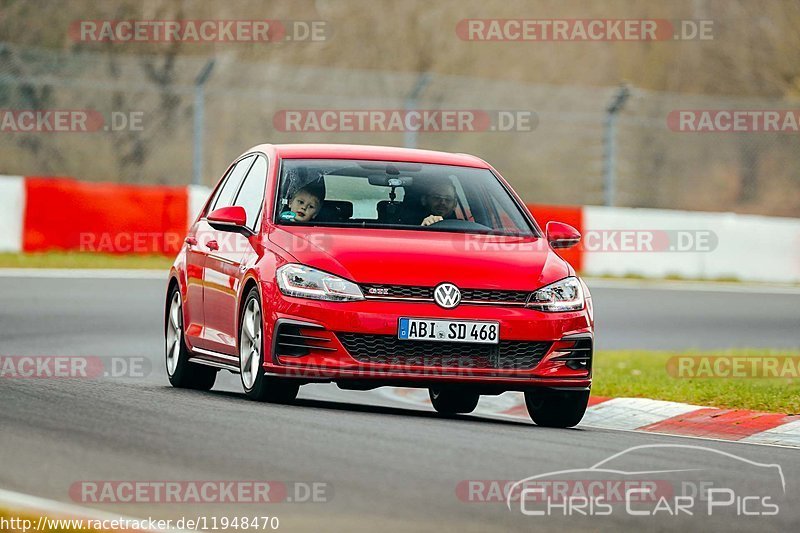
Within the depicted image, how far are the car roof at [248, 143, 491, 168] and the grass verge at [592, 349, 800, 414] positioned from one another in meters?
2.27

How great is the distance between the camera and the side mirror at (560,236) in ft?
35.7

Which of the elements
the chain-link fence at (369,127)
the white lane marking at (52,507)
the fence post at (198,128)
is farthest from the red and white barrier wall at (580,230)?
the white lane marking at (52,507)

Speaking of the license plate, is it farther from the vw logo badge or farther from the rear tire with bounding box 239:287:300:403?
the rear tire with bounding box 239:287:300:403

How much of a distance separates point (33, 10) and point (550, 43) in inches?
668

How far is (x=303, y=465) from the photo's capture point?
7.84m

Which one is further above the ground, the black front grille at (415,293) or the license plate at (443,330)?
the black front grille at (415,293)

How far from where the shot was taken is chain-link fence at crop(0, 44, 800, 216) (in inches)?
1108

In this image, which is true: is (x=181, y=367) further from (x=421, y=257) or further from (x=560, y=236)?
(x=560, y=236)

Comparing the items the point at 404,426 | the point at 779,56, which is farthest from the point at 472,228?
the point at 779,56

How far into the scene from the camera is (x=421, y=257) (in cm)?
1009

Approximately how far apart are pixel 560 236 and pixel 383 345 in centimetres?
157

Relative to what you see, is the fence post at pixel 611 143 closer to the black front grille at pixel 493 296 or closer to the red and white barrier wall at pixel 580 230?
the red and white barrier wall at pixel 580 230

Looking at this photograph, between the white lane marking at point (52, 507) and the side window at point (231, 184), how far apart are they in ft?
17.2

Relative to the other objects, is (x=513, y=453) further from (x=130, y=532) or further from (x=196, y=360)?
(x=196, y=360)
